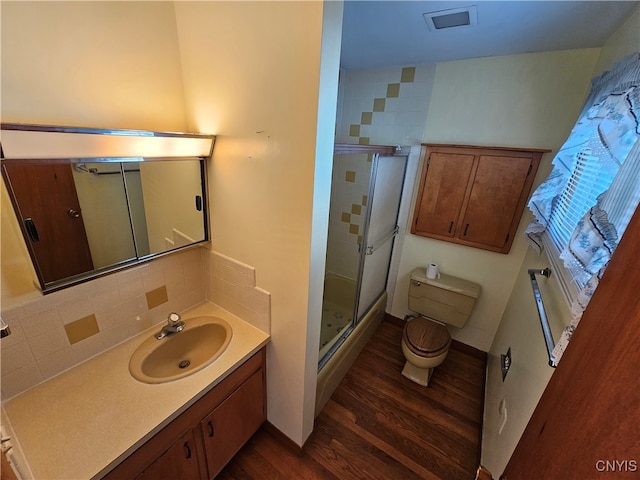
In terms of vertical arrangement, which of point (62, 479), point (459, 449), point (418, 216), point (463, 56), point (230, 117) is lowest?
point (459, 449)

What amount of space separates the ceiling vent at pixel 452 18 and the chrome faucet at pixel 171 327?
200cm

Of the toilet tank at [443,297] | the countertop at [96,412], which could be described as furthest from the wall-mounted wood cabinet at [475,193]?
the countertop at [96,412]

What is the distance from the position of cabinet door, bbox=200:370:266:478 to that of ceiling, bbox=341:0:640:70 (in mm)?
2022

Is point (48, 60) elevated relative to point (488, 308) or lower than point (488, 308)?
elevated

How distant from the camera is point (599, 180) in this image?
1.00 metres

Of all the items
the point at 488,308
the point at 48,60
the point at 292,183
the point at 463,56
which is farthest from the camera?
the point at 488,308

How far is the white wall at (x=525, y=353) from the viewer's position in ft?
3.58

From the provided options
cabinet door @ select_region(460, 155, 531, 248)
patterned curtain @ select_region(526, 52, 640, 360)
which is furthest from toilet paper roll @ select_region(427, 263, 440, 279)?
patterned curtain @ select_region(526, 52, 640, 360)

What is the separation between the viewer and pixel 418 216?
7.34 ft

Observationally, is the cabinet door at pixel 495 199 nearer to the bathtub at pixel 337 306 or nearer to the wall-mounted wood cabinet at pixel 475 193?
the wall-mounted wood cabinet at pixel 475 193

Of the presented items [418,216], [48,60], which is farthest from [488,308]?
[48,60]

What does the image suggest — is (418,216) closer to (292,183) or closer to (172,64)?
(292,183)

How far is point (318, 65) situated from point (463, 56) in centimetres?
154

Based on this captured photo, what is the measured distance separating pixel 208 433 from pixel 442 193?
220 cm
